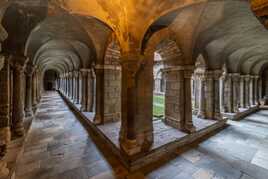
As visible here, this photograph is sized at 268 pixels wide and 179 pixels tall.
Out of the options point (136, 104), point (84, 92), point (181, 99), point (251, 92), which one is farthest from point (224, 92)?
point (84, 92)

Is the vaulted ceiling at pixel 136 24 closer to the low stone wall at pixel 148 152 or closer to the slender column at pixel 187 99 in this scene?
the slender column at pixel 187 99

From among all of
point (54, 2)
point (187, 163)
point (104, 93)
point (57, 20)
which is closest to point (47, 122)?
point (104, 93)

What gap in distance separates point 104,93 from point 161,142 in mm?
2455

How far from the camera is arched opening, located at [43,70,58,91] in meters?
21.6

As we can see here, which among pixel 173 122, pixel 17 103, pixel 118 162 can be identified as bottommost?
pixel 118 162

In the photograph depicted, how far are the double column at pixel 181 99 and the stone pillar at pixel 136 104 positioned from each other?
1322mm

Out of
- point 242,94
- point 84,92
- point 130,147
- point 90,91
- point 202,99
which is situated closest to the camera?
point 130,147

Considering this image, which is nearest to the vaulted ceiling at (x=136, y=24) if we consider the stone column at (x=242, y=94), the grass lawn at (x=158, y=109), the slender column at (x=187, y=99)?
the slender column at (x=187, y=99)

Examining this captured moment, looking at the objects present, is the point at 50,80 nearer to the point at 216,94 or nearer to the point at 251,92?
the point at 216,94

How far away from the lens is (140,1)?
230 centimetres

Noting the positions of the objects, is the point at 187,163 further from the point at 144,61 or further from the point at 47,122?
the point at 47,122

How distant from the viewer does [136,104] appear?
9.95 feet

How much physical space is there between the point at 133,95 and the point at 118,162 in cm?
152

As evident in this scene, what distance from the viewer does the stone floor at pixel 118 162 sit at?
247cm
